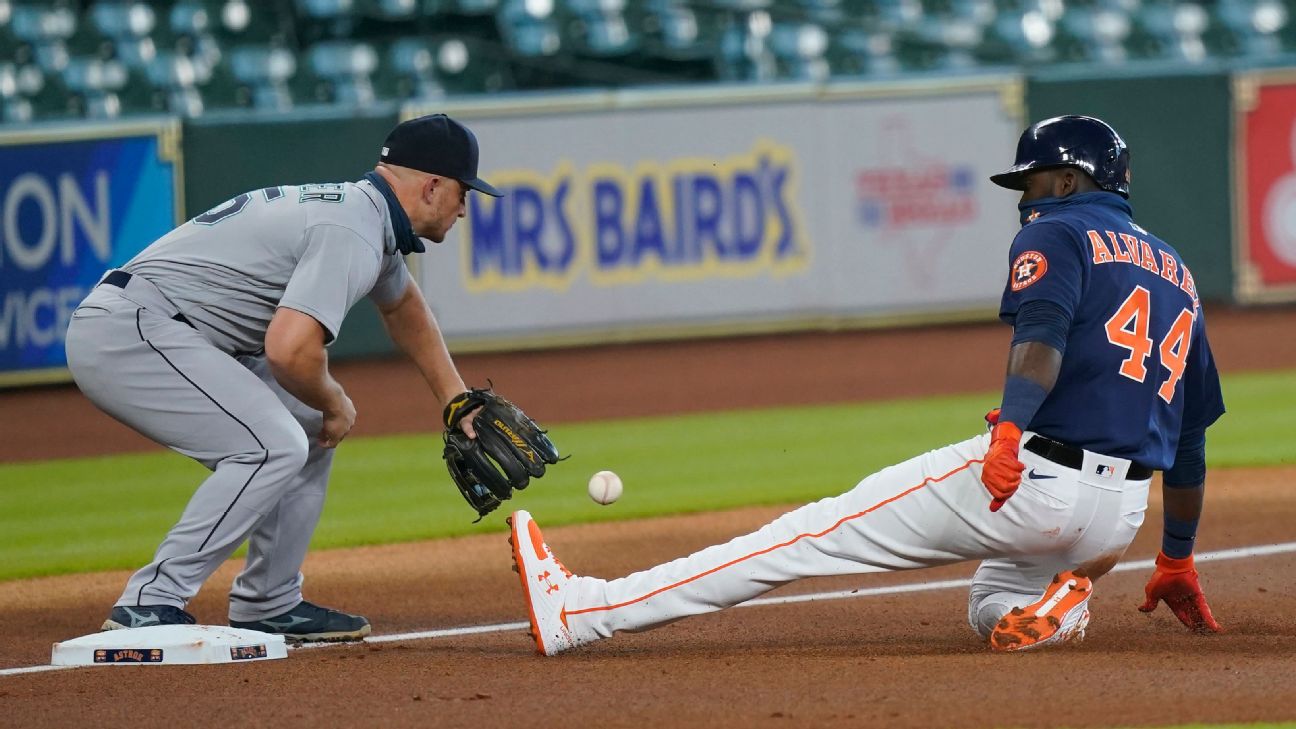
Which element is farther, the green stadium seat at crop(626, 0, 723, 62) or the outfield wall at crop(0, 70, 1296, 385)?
the green stadium seat at crop(626, 0, 723, 62)

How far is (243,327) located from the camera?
4.85 metres

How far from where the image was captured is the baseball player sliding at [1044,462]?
4.20 m

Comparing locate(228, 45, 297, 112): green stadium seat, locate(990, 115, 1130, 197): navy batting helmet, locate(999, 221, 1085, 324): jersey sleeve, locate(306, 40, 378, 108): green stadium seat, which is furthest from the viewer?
locate(306, 40, 378, 108): green stadium seat

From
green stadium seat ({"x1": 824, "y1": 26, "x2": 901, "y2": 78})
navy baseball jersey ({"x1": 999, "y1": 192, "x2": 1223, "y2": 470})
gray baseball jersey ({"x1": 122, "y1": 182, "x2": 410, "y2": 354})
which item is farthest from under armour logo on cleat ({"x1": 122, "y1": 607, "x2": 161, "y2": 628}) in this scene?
green stadium seat ({"x1": 824, "y1": 26, "x2": 901, "y2": 78})

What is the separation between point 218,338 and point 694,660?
163cm

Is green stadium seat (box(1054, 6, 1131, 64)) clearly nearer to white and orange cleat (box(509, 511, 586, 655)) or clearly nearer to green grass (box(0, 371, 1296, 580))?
green grass (box(0, 371, 1296, 580))

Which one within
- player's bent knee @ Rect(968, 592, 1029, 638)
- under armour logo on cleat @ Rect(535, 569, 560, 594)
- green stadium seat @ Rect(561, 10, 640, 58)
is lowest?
player's bent knee @ Rect(968, 592, 1029, 638)

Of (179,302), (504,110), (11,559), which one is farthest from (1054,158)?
(504,110)

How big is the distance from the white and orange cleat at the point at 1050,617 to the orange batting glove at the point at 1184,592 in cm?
46

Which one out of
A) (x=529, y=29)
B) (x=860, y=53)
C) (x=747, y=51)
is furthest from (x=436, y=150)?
(x=860, y=53)

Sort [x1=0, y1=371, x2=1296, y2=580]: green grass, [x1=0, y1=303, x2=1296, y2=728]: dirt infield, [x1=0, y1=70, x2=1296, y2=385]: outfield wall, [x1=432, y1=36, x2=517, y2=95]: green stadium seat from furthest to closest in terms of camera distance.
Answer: [x1=432, y1=36, x2=517, y2=95]: green stadium seat
[x1=0, y1=70, x2=1296, y2=385]: outfield wall
[x1=0, y1=371, x2=1296, y2=580]: green grass
[x1=0, y1=303, x2=1296, y2=728]: dirt infield

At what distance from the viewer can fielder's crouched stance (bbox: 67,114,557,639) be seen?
461 cm

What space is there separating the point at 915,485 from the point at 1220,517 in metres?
3.28

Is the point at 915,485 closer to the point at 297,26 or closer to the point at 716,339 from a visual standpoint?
the point at 716,339
